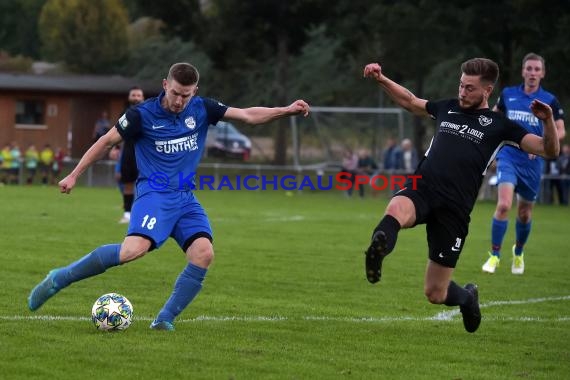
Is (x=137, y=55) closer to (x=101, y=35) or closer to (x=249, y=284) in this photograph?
(x=101, y=35)

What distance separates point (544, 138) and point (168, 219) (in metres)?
2.69

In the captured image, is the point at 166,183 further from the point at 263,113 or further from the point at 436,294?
the point at 436,294

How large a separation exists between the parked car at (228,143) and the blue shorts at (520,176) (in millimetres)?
29003

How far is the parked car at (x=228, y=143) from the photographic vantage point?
42156mm

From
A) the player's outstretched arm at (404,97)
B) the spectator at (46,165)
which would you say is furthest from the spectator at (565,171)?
the player's outstretched arm at (404,97)

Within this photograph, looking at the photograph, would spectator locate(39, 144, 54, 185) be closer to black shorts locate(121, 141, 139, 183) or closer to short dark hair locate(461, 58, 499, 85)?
black shorts locate(121, 141, 139, 183)

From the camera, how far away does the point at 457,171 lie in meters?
8.06

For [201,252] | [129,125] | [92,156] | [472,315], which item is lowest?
[472,315]

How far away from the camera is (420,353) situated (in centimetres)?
761

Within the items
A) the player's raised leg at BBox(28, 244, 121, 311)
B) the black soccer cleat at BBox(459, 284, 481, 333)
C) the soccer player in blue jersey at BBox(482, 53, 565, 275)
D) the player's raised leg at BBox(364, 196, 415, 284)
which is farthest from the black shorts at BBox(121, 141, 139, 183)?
the player's raised leg at BBox(364, 196, 415, 284)

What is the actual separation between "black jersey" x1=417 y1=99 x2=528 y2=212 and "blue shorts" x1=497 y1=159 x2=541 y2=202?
4.67 meters

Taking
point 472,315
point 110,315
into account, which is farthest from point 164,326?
point 472,315

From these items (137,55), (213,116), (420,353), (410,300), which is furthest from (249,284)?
(137,55)

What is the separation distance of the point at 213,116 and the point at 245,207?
57.3 feet
